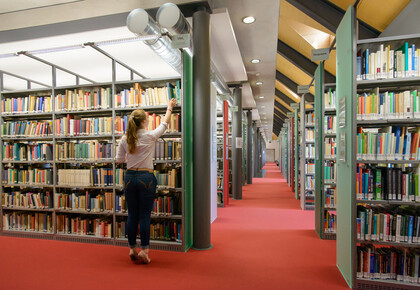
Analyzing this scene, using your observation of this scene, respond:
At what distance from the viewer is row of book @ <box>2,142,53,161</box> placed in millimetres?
4531

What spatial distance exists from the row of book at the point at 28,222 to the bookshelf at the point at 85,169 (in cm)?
2

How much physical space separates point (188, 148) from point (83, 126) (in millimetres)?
1878

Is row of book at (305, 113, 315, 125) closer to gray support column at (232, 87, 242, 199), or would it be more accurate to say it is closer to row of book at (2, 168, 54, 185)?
gray support column at (232, 87, 242, 199)

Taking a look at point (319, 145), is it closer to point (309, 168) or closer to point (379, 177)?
point (379, 177)

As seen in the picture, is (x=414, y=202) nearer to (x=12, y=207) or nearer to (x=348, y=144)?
(x=348, y=144)

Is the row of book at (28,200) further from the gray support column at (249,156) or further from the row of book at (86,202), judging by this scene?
the gray support column at (249,156)

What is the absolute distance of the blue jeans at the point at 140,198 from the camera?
326 centimetres

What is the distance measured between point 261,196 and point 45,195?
6.43 meters

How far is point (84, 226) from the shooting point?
4.32 metres

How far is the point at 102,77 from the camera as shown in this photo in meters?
7.97

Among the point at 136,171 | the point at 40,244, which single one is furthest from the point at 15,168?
the point at 136,171

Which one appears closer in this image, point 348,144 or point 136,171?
point 348,144

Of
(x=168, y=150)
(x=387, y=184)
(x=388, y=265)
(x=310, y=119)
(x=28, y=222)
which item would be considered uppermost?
(x=310, y=119)

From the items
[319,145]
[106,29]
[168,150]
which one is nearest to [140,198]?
[168,150]
